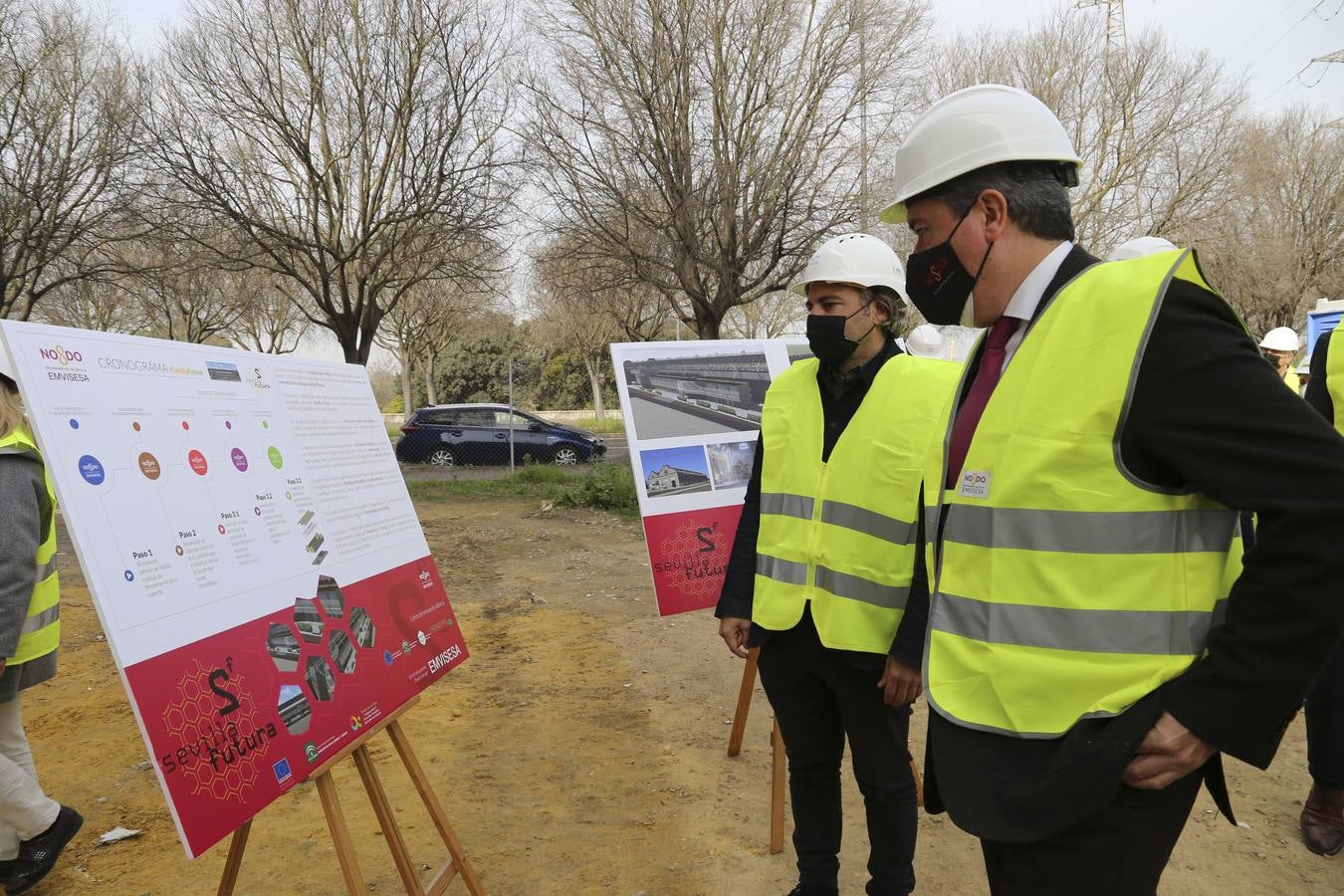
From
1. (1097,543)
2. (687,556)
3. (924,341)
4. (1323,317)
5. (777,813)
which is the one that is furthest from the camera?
(1323,317)

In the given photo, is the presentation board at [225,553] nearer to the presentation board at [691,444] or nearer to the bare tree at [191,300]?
the presentation board at [691,444]

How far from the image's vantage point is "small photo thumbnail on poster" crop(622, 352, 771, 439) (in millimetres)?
4477

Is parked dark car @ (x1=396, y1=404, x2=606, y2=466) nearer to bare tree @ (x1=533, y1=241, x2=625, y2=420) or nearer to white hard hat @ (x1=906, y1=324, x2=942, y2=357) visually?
bare tree @ (x1=533, y1=241, x2=625, y2=420)

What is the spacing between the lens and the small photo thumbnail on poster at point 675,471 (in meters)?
4.39

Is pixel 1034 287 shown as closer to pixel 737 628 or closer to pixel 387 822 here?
pixel 737 628

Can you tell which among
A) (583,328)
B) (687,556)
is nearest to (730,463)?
(687,556)

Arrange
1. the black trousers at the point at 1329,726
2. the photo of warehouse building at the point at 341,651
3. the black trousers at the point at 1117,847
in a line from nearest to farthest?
the black trousers at the point at 1117,847
the photo of warehouse building at the point at 341,651
the black trousers at the point at 1329,726

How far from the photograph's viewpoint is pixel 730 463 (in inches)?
179

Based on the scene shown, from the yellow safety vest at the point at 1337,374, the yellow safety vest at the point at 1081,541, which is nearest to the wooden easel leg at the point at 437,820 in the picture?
the yellow safety vest at the point at 1081,541

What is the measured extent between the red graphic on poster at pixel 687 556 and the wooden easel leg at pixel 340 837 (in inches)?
83.1

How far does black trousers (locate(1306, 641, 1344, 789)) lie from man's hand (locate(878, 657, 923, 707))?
7.33 feet

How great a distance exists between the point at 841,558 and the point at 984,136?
1378 millimetres

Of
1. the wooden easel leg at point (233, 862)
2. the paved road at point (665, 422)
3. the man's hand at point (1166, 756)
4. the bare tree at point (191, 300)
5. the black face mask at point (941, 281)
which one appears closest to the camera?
the man's hand at point (1166, 756)

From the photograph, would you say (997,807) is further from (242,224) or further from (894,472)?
(242,224)
